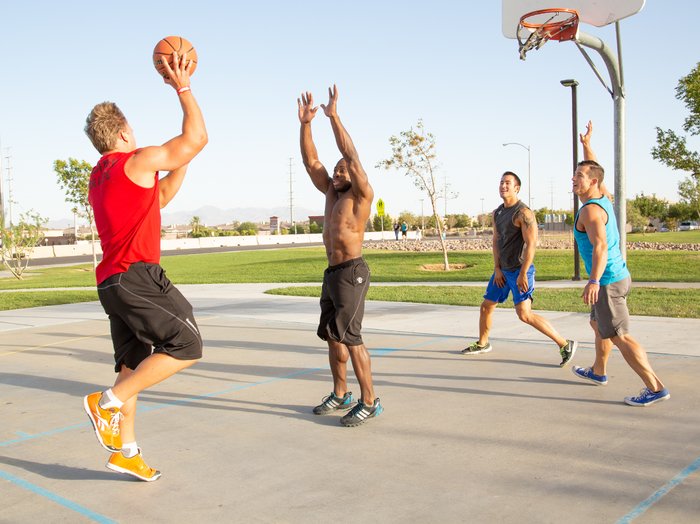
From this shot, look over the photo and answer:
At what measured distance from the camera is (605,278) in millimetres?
5680

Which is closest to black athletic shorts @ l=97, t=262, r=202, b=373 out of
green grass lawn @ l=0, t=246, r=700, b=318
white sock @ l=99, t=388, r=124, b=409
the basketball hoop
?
white sock @ l=99, t=388, r=124, b=409

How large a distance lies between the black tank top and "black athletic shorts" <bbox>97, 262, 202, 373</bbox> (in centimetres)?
406

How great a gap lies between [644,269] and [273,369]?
15051 millimetres

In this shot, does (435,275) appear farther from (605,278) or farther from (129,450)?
(129,450)

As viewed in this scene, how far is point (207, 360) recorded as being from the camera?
7.73 metres

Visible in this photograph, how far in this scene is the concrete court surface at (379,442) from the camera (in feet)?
11.9

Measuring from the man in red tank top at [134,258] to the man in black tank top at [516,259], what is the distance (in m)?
3.96

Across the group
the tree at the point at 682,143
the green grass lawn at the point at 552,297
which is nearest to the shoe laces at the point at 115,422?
the green grass lawn at the point at 552,297

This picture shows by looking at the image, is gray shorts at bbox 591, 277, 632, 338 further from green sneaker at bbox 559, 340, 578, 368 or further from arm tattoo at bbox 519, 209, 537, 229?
arm tattoo at bbox 519, 209, 537, 229

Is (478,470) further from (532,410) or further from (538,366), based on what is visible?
(538,366)

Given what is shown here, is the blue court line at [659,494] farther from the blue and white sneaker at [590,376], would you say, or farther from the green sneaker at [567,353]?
the green sneaker at [567,353]

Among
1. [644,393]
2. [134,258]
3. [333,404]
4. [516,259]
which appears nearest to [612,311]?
[644,393]

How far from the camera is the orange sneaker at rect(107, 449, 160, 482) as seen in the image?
4.03 m

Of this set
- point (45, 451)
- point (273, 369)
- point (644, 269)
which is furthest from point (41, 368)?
point (644, 269)
